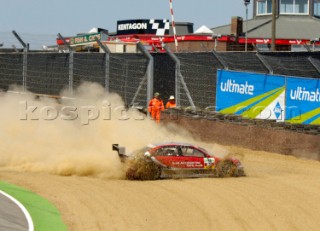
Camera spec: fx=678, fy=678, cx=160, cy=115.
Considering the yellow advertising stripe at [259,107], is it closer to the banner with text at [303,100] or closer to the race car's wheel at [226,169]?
the banner with text at [303,100]

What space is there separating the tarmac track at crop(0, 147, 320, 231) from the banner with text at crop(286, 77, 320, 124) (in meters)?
3.36

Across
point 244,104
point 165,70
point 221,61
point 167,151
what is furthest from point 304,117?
point 167,151

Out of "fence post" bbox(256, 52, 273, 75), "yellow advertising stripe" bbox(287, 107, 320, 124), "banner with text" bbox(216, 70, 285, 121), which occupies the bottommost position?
"yellow advertising stripe" bbox(287, 107, 320, 124)

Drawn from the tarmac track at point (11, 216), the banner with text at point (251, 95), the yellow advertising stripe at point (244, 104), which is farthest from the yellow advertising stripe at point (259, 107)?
the tarmac track at point (11, 216)

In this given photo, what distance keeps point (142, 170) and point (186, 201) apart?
2436mm

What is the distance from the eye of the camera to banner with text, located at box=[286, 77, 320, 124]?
65.7ft

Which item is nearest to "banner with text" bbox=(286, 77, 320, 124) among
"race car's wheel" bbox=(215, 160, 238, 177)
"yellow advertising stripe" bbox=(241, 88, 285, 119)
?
"yellow advertising stripe" bbox=(241, 88, 285, 119)

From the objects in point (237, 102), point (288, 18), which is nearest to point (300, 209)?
point (237, 102)

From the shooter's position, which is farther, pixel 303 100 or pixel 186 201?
pixel 303 100

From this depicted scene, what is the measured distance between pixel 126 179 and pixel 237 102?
7602 mm

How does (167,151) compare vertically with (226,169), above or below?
above

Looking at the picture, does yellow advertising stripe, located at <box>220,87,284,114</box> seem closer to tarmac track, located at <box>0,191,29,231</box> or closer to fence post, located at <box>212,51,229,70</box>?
fence post, located at <box>212,51,229,70</box>

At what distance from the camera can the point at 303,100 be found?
2036cm

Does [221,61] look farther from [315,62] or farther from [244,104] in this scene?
[315,62]
